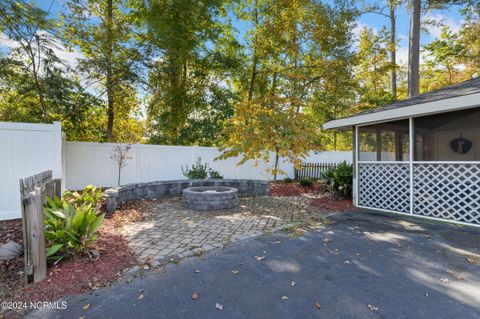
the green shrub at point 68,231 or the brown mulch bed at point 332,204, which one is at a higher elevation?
the green shrub at point 68,231

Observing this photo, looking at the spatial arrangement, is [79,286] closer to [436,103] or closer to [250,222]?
[250,222]

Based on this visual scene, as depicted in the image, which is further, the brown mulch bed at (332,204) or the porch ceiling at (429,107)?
the brown mulch bed at (332,204)

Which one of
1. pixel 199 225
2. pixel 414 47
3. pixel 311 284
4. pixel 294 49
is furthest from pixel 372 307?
pixel 414 47

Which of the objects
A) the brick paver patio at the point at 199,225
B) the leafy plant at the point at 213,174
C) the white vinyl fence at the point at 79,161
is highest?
the white vinyl fence at the point at 79,161

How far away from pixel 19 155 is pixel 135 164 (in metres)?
3.65

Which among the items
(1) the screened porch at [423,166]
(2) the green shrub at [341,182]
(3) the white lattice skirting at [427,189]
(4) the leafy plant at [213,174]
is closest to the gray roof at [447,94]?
(1) the screened porch at [423,166]

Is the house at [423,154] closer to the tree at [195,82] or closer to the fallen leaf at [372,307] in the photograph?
the fallen leaf at [372,307]

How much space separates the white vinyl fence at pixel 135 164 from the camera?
Result: 708 centimetres

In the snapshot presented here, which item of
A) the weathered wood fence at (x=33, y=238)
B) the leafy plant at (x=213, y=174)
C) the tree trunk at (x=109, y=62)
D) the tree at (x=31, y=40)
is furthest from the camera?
the leafy plant at (x=213, y=174)

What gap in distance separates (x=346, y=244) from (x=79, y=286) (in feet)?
11.6

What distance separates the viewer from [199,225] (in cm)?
479

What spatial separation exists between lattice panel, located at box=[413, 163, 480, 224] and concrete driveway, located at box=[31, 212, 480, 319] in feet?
2.90

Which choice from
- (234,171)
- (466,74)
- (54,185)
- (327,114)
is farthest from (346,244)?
(466,74)

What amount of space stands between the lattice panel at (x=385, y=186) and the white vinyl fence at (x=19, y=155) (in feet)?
22.6
